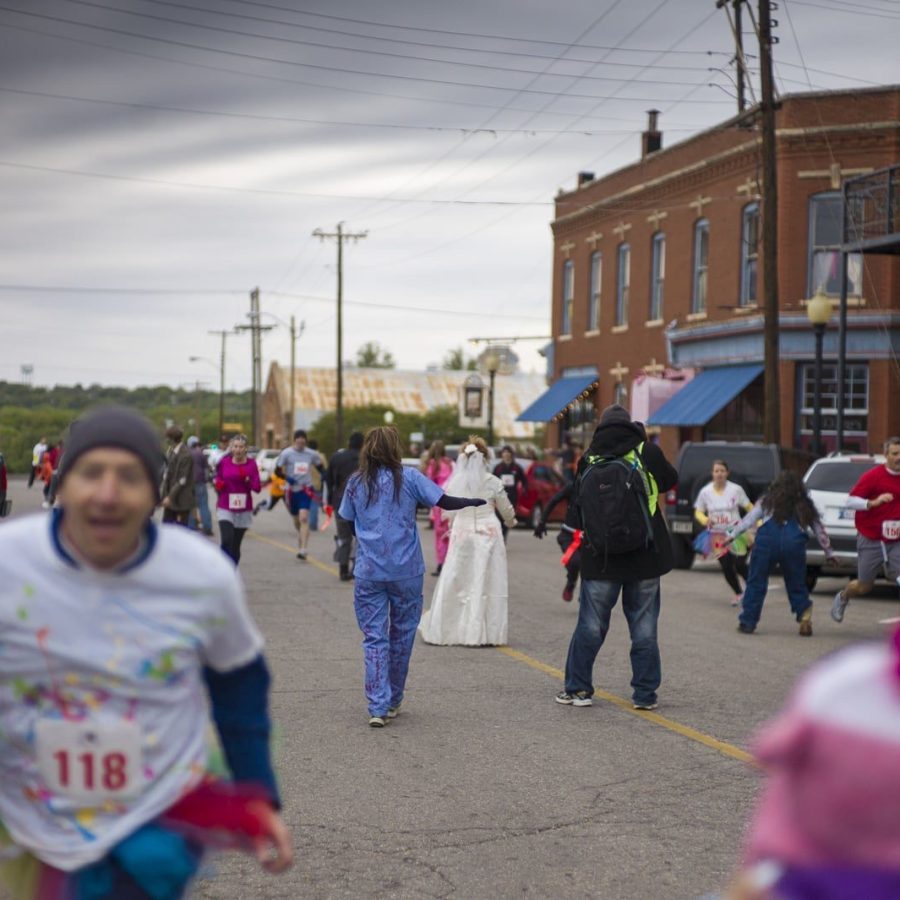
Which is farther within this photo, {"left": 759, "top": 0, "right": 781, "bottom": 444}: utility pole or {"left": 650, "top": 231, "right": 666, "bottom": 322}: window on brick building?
{"left": 650, "top": 231, "right": 666, "bottom": 322}: window on brick building

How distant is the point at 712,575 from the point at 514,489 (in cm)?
789

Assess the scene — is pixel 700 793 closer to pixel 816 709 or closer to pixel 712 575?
pixel 816 709

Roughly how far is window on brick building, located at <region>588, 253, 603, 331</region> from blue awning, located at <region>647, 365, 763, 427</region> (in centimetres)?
694

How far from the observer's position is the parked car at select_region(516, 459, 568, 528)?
31984 millimetres

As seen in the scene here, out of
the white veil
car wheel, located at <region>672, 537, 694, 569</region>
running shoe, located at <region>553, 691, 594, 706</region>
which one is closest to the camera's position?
running shoe, located at <region>553, 691, 594, 706</region>

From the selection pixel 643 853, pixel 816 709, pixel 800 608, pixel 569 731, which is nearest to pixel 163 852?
pixel 816 709

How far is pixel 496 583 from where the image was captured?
44.5 feet

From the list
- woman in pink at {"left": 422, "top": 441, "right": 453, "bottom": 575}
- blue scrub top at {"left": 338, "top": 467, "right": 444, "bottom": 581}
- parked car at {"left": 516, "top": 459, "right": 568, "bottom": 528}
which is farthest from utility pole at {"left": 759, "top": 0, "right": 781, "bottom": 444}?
blue scrub top at {"left": 338, "top": 467, "right": 444, "bottom": 581}

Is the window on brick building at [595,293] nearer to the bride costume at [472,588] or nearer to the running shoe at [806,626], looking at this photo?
the running shoe at [806,626]

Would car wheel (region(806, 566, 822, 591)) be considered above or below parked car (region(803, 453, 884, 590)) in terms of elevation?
below

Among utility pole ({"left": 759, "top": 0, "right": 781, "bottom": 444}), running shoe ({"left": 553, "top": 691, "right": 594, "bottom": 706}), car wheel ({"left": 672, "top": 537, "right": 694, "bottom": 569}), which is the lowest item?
car wheel ({"left": 672, "top": 537, "right": 694, "bottom": 569})

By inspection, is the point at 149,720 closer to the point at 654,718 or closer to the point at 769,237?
the point at 654,718

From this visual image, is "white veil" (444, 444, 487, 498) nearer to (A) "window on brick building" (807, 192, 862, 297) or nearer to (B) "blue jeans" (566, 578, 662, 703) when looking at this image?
(B) "blue jeans" (566, 578, 662, 703)

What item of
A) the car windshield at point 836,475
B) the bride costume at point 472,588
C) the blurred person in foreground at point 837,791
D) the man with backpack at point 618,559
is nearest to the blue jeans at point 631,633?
the man with backpack at point 618,559
